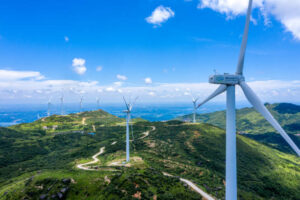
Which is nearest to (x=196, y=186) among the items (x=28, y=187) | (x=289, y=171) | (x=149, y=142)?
(x=28, y=187)

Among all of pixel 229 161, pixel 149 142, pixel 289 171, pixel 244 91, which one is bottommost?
pixel 289 171

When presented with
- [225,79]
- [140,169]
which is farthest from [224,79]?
[140,169]

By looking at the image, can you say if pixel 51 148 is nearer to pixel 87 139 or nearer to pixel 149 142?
pixel 87 139

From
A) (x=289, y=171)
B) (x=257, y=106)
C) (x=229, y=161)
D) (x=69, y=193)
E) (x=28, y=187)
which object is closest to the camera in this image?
(x=229, y=161)

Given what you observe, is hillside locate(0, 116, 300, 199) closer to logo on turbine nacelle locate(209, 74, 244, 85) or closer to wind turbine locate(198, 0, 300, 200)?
wind turbine locate(198, 0, 300, 200)

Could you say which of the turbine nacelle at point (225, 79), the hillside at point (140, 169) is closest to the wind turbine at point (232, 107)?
the turbine nacelle at point (225, 79)

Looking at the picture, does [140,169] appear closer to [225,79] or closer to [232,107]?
[232,107]

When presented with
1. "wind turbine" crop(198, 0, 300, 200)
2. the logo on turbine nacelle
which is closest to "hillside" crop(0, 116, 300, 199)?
"wind turbine" crop(198, 0, 300, 200)

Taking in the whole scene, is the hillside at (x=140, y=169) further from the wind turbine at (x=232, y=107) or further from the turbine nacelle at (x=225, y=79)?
the turbine nacelle at (x=225, y=79)
